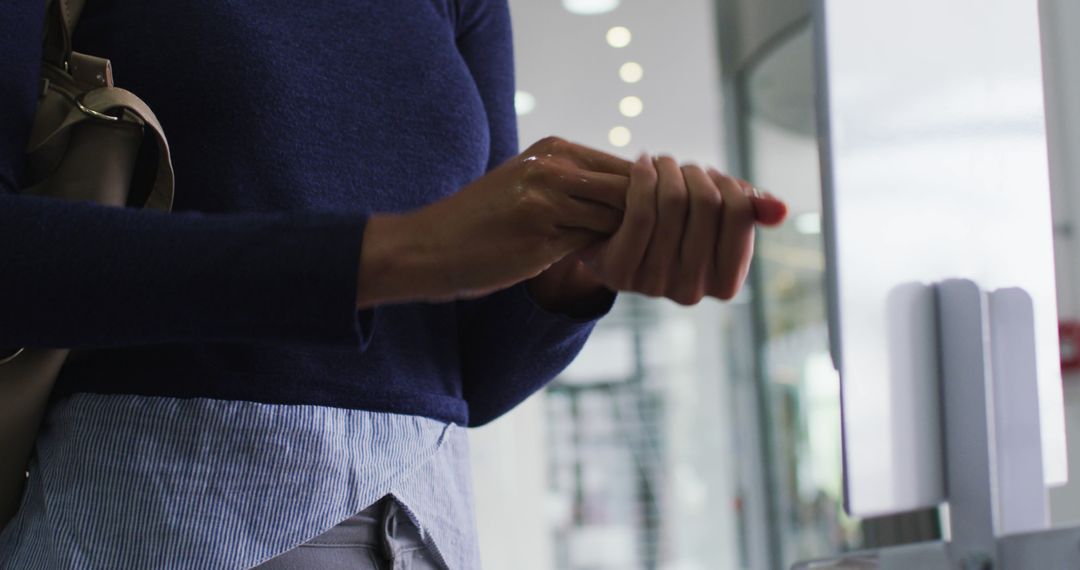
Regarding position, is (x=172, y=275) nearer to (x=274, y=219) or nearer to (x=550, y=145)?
(x=274, y=219)

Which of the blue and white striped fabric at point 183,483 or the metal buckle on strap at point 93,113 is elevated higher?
the metal buckle on strap at point 93,113

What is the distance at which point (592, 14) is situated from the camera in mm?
4223

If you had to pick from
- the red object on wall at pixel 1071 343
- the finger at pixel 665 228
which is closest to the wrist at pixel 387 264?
the finger at pixel 665 228

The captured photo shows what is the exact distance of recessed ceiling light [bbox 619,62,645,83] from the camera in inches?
179

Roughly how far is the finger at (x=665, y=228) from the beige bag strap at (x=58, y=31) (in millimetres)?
355

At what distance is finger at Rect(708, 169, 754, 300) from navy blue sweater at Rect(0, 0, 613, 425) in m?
0.16

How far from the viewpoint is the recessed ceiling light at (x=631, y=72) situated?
15.0ft

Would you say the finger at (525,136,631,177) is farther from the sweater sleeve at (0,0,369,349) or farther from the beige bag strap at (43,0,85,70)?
the beige bag strap at (43,0,85,70)

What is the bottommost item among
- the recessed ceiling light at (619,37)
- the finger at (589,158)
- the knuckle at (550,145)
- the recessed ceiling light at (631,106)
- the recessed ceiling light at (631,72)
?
the finger at (589,158)

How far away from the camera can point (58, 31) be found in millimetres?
629

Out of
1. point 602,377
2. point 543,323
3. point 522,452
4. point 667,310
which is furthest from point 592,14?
point 602,377

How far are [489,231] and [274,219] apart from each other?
0.09m

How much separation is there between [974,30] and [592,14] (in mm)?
3760

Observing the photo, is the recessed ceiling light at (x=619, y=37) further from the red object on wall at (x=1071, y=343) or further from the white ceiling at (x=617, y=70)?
the red object on wall at (x=1071, y=343)
